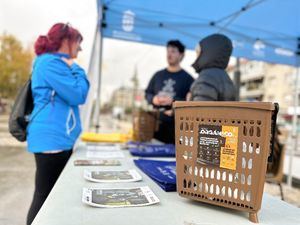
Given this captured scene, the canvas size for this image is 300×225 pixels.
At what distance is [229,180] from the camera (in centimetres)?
62

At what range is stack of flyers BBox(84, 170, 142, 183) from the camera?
0.89 meters

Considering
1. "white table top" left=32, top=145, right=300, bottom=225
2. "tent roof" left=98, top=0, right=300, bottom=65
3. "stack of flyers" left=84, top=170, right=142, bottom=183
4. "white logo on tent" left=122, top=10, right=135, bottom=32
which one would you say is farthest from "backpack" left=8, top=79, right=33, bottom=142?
"white logo on tent" left=122, top=10, right=135, bottom=32

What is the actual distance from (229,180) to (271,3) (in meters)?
2.28

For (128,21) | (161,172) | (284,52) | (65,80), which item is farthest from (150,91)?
(284,52)

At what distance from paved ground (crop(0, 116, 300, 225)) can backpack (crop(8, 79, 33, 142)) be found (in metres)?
0.32

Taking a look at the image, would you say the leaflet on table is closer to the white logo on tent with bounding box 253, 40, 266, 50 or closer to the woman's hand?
the woman's hand

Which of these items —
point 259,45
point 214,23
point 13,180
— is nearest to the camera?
point 13,180

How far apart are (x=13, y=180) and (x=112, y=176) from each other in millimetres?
1214

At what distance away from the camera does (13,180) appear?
187 centimetres

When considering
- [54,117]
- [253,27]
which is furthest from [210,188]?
[253,27]

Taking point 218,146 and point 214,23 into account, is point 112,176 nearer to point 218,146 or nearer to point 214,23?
point 218,146

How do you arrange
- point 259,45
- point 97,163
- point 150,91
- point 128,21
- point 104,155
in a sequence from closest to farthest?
point 97,163 → point 104,155 → point 150,91 → point 128,21 → point 259,45

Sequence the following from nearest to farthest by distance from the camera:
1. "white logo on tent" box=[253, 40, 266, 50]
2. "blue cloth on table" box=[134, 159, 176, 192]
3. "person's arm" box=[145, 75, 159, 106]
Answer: "blue cloth on table" box=[134, 159, 176, 192], "person's arm" box=[145, 75, 159, 106], "white logo on tent" box=[253, 40, 266, 50]

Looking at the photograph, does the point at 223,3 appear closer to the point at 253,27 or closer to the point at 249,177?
the point at 253,27
